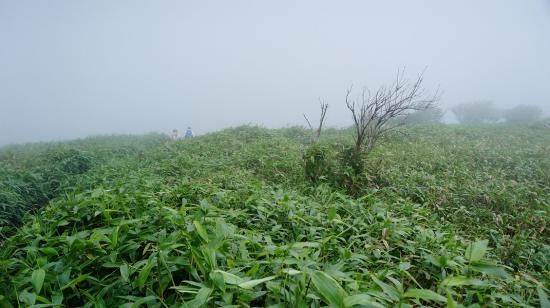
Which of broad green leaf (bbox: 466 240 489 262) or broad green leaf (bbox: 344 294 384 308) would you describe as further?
broad green leaf (bbox: 466 240 489 262)

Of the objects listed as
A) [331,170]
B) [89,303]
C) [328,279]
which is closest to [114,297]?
[89,303]

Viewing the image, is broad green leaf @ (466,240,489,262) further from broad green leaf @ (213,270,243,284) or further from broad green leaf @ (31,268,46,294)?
broad green leaf @ (31,268,46,294)

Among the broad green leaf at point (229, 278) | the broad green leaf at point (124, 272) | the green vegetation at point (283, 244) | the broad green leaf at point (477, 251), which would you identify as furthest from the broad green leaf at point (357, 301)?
the broad green leaf at point (124, 272)

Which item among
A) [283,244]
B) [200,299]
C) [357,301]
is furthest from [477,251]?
[200,299]

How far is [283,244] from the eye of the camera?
197 centimetres

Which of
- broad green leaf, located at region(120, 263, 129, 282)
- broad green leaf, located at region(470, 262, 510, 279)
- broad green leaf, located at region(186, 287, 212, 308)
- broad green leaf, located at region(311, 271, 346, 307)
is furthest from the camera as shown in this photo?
broad green leaf, located at region(120, 263, 129, 282)

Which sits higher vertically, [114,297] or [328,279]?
[328,279]

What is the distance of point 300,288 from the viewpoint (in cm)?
118

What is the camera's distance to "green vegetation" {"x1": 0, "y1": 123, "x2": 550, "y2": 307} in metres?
1.26

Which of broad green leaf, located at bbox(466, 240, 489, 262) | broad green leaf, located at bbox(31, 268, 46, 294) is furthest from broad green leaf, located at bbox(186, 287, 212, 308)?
broad green leaf, located at bbox(466, 240, 489, 262)

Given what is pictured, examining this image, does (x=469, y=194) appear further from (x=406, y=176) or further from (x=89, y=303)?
(x=89, y=303)

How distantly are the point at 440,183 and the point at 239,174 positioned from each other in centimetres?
349

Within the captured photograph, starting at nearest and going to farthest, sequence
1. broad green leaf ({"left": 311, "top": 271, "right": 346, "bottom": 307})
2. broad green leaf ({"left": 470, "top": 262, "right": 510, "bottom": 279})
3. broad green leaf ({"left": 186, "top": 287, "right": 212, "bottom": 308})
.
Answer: broad green leaf ({"left": 311, "top": 271, "right": 346, "bottom": 307})
broad green leaf ({"left": 186, "top": 287, "right": 212, "bottom": 308})
broad green leaf ({"left": 470, "top": 262, "right": 510, "bottom": 279})

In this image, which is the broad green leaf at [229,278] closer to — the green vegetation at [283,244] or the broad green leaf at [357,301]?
the green vegetation at [283,244]
